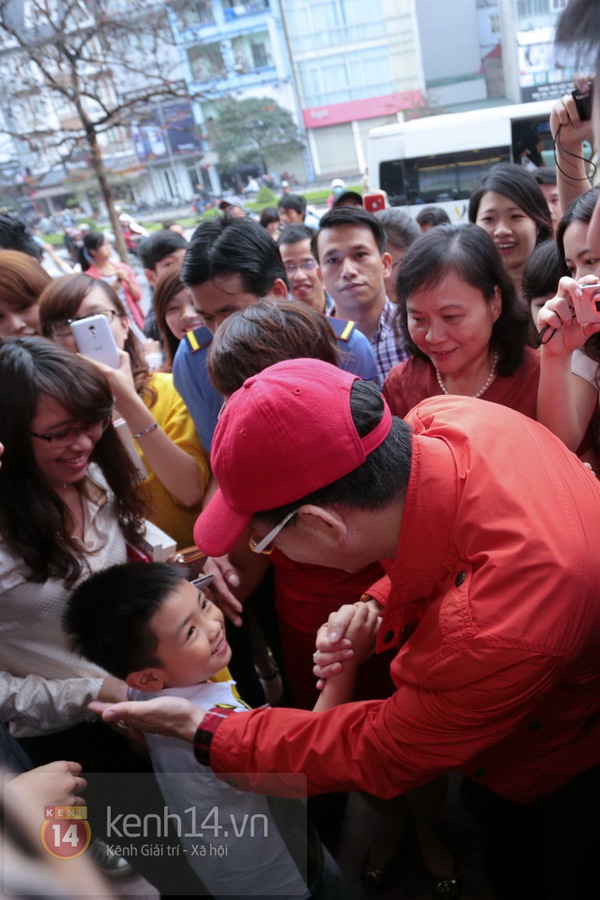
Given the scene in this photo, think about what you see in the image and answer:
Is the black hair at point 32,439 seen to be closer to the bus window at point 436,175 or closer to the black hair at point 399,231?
the black hair at point 399,231

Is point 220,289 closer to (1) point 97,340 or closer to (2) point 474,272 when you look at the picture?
(1) point 97,340

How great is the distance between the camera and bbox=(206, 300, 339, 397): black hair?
4.88ft

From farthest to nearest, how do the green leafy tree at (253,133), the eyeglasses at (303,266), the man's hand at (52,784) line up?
the green leafy tree at (253,133), the eyeglasses at (303,266), the man's hand at (52,784)

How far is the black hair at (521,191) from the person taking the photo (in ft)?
8.68

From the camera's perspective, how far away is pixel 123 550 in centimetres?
178

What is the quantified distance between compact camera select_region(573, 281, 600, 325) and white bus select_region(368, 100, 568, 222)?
7.35 meters

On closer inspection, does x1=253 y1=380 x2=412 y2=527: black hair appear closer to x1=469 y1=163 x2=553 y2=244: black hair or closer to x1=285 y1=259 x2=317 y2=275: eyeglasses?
x1=469 y1=163 x2=553 y2=244: black hair

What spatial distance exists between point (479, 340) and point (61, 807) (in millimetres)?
1449

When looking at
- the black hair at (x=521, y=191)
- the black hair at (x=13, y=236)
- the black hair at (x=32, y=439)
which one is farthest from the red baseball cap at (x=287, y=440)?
the black hair at (x=13, y=236)

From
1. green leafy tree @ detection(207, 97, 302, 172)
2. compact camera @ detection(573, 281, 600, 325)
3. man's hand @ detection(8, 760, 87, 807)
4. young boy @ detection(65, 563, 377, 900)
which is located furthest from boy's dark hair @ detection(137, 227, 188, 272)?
green leafy tree @ detection(207, 97, 302, 172)

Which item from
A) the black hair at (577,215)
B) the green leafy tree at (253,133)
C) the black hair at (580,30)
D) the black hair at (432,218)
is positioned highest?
the green leafy tree at (253,133)

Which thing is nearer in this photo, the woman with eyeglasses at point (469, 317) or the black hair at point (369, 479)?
the black hair at point (369, 479)

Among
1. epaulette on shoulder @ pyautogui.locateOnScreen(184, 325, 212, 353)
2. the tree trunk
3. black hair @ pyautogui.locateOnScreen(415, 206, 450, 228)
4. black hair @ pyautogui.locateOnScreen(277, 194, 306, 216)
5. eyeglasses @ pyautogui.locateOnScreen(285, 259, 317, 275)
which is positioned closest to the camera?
epaulette on shoulder @ pyautogui.locateOnScreen(184, 325, 212, 353)

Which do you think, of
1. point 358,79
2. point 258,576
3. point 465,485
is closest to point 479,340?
point 465,485
